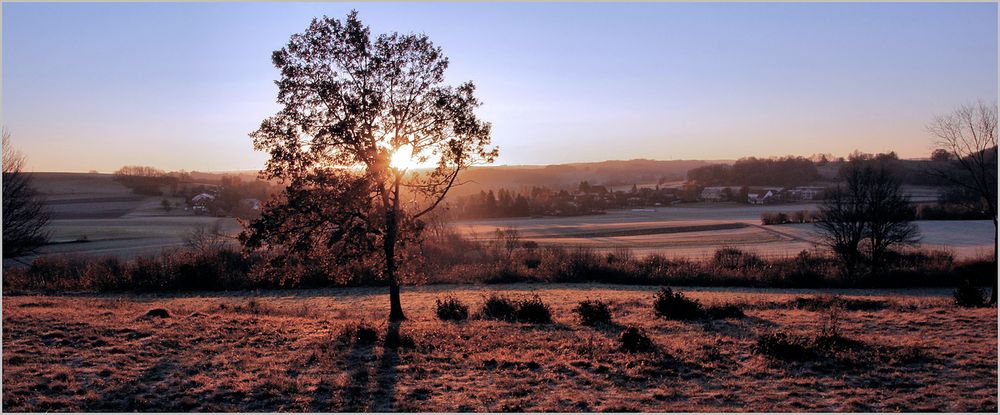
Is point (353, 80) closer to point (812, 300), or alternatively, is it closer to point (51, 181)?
point (812, 300)

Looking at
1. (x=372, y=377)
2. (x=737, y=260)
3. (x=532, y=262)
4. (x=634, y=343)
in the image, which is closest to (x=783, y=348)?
(x=634, y=343)

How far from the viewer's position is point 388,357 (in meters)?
12.9

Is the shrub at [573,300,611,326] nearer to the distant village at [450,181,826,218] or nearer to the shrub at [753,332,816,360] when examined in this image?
the shrub at [753,332,816,360]

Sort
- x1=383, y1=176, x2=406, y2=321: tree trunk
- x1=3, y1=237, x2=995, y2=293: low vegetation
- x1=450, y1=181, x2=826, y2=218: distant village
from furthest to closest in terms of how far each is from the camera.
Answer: x1=450, y1=181, x2=826, y2=218: distant village < x1=3, y1=237, x2=995, y2=293: low vegetation < x1=383, y1=176, x2=406, y2=321: tree trunk

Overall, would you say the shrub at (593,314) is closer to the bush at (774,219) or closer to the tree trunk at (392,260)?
the tree trunk at (392,260)

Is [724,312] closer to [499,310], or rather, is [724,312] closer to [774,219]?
[499,310]

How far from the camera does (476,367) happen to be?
12000 mm

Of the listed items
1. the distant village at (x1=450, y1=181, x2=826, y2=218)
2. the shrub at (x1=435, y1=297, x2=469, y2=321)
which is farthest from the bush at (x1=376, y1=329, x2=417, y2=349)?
the distant village at (x1=450, y1=181, x2=826, y2=218)

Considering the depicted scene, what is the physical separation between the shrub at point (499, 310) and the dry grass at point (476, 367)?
1.87m

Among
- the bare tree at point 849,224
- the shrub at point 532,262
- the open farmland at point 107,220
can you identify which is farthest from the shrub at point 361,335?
the open farmland at point 107,220

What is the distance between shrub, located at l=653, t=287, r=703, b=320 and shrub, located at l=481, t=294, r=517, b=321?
4.36 metres

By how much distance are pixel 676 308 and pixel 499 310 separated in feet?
17.6

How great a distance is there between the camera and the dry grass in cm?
970

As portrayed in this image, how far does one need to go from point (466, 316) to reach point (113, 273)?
2456cm
